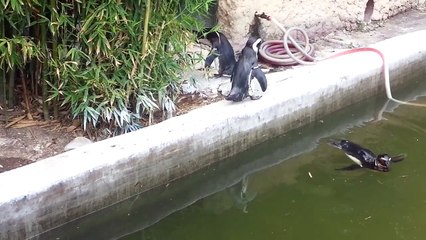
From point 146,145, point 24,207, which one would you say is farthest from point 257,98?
point 24,207

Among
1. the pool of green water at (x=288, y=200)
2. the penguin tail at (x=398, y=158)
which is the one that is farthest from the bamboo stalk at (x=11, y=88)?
the penguin tail at (x=398, y=158)

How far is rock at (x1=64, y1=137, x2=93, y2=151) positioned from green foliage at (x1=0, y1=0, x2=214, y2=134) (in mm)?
85

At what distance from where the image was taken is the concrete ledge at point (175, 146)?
12.7ft

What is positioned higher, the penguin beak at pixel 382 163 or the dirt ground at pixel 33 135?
the dirt ground at pixel 33 135

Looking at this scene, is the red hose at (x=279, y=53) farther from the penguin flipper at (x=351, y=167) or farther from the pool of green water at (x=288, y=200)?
the penguin flipper at (x=351, y=167)

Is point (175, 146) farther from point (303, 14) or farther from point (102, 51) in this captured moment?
point (303, 14)

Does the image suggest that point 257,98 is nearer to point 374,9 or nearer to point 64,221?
point 64,221

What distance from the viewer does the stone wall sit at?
6.03m

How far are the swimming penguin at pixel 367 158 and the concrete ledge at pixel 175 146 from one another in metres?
0.50

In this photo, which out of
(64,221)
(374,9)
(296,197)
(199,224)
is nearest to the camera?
(64,221)

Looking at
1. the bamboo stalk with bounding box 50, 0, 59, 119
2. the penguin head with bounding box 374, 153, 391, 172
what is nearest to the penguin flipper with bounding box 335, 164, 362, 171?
the penguin head with bounding box 374, 153, 391, 172

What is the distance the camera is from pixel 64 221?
13.3ft

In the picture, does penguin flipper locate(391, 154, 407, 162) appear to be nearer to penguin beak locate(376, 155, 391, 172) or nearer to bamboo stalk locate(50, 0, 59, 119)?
penguin beak locate(376, 155, 391, 172)

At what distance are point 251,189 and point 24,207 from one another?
62.4 inches
